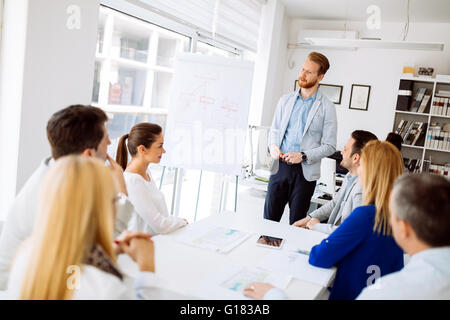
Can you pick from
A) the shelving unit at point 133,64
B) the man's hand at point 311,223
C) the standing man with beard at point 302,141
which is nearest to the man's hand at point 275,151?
the standing man with beard at point 302,141

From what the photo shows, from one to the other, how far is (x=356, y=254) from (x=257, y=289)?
52 cm

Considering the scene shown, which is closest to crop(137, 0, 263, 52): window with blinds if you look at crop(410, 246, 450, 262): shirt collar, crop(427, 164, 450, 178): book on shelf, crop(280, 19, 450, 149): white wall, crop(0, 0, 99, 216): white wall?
crop(0, 0, 99, 216): white wall

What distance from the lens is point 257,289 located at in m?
1.43

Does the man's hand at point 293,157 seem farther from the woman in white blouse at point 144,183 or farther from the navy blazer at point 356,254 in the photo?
the navy blazer at point 356,254

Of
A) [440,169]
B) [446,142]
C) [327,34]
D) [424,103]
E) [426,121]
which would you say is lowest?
[440,169]

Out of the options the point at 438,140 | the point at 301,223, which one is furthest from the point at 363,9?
the point at 301,223

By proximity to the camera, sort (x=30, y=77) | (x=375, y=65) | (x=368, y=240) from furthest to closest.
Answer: (x=375, y=65)
(x=30, y=77)
(x=368, y=240)

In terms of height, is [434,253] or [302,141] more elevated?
[302,141]

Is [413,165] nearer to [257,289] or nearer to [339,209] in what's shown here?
[339,209]

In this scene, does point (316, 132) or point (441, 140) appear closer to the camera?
point (316, 132)
